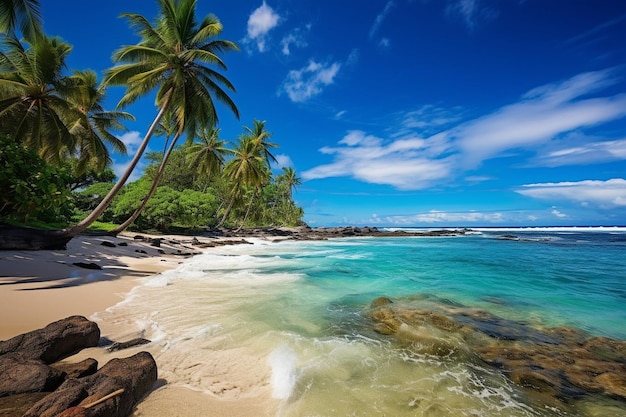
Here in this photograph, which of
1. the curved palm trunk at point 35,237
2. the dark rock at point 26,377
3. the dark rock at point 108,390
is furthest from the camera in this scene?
the curved palm trunk at point 35,237

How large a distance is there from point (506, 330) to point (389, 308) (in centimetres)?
253

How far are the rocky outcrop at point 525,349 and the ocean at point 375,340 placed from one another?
0.09 feet

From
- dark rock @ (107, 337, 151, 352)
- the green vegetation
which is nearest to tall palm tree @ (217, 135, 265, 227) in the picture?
the green vegetation

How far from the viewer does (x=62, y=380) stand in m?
3.15

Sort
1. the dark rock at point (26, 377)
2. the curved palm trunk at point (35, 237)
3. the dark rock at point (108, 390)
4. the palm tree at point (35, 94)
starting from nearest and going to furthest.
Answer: the dark rock at point (108, 390)
the dark rock at point (26, 377)
the curved palm trunk at point (35, 237)
the palm tree at point (35, 94)

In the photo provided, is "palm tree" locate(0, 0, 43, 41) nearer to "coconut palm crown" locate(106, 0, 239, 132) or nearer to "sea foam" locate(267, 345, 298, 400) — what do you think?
"coconut palm crown" locate(106, 0, 239, 132)

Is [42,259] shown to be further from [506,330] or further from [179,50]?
[506,330]

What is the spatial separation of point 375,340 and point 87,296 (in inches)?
276

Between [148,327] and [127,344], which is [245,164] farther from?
[127,344]

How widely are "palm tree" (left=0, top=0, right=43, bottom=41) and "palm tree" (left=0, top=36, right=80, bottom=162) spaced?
12.6ft

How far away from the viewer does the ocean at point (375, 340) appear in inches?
141

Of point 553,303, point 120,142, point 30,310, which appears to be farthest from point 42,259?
point 553,303

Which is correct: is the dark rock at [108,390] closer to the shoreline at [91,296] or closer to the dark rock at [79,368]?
the shoreline at [91,296]

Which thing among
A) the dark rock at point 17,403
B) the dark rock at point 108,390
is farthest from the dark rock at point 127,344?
the dark rock at point 17,403
